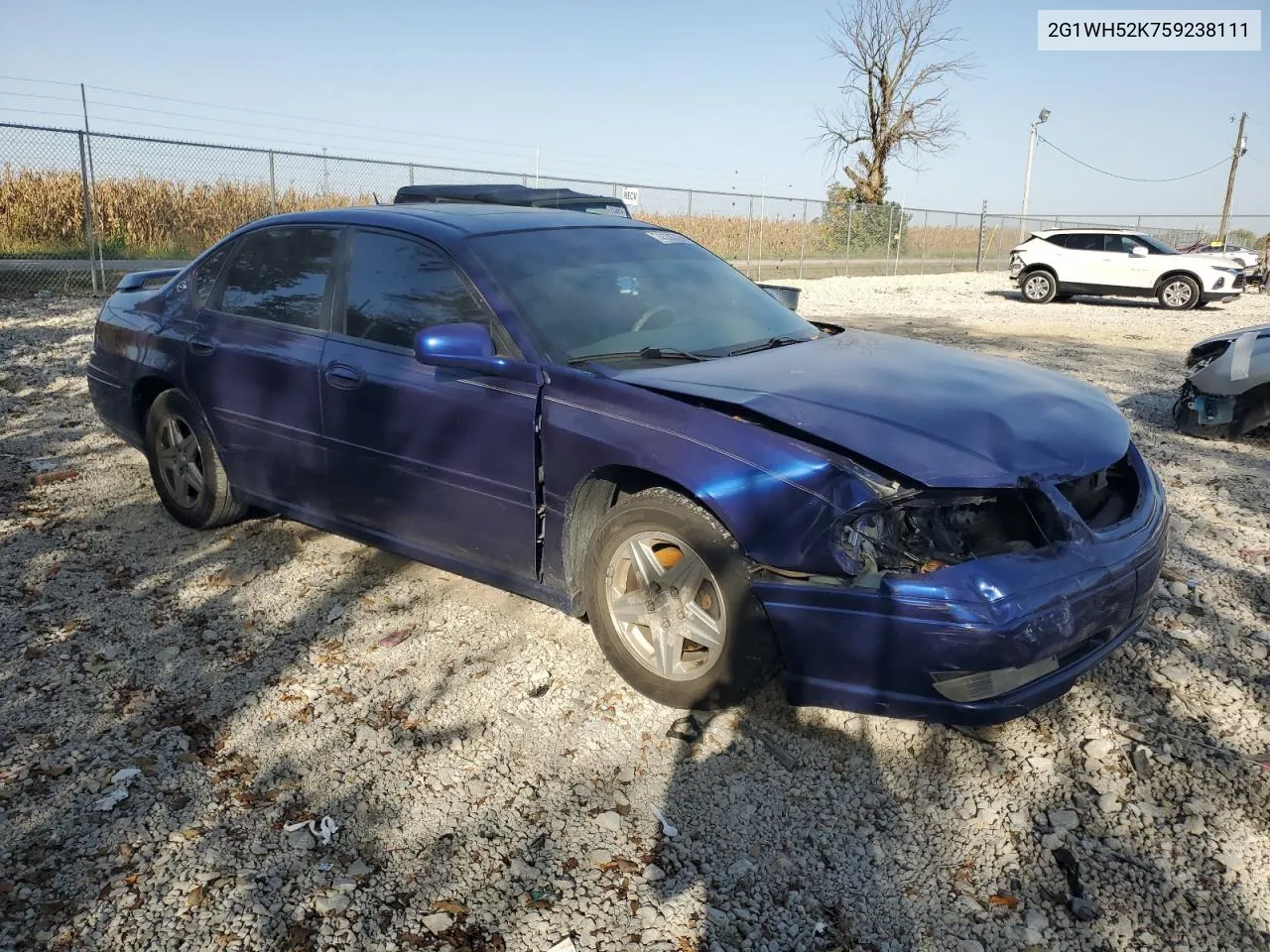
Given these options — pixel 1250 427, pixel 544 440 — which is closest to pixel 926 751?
pixel 544 440

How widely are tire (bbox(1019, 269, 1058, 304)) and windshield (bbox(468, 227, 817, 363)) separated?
17.8 metres

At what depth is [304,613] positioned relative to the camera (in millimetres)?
3967

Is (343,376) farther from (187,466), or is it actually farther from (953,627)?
(953,627)

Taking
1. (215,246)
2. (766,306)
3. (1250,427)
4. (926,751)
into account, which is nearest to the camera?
(926,751)

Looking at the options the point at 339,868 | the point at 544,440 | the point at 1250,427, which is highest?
the point at 544,440

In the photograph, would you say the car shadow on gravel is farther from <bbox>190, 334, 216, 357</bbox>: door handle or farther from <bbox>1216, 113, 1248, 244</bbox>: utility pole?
<bbox>1216, 113, 1248, 244</bbox>: utility pole

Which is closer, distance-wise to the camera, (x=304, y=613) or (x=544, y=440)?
(x=544, y=440)

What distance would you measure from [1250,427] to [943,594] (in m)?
5.49

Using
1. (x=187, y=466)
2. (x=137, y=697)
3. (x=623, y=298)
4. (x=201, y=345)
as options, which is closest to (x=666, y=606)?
(x=623, y=298)

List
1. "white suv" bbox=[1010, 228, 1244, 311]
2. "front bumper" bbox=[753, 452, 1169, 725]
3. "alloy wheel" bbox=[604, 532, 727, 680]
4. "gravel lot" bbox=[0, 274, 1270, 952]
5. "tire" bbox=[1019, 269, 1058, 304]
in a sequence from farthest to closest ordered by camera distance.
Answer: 1. "tire" bbox=[1019, 269, 1058, 304]
2. "white suv" bbox=[1010, 228, 1244, 311]
3. "alloy wheel" bbox=[604, 532, 727, 680]
4. "front bumper" bbox=[753, 452, 1169, 725]
5. "gravel lot" bbox=[0, 274, 1270, 952]

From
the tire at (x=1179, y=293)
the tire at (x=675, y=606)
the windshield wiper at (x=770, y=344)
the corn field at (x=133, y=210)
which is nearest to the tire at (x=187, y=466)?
the tire at (x=675, y=606)

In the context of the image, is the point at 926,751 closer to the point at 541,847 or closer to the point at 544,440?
the point at 541,847

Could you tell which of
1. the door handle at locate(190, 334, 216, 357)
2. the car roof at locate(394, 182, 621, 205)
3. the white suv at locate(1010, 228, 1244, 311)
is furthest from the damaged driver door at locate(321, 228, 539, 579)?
the white suv at locate(1010, 228, 1244, 311)

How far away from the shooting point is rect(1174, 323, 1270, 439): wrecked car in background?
6.62m
